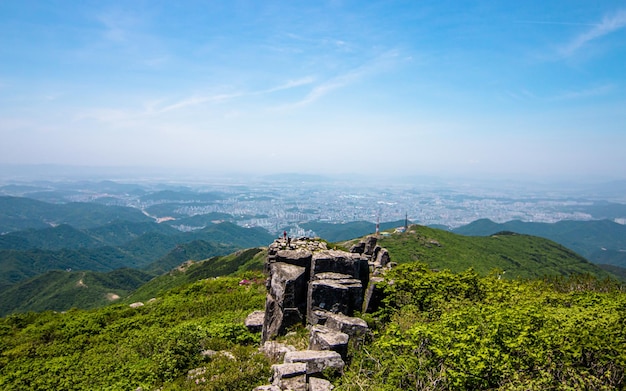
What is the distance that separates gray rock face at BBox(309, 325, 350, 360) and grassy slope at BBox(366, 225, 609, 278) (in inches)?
2090

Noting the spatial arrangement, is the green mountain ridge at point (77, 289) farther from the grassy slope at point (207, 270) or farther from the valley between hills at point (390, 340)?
the valley between hills at point (390, 340)

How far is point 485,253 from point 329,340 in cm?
8012

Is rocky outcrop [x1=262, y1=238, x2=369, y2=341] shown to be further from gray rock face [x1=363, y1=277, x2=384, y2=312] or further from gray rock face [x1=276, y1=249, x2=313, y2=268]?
gray rock face [x1=363, y1=277, x2=384, y2=312]

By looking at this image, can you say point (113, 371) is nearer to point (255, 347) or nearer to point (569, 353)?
point (255, 347)

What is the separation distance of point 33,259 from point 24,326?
8635 inches

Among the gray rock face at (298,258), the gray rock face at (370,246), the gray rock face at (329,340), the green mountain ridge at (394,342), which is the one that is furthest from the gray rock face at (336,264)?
Answer: the gray rock face at (370,246)

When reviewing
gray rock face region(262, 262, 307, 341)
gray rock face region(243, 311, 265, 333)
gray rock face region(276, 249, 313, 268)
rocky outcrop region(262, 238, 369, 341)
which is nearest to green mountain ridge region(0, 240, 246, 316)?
gray rock face region(243, 311, 265, 333)

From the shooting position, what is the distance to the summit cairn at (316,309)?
8820 mm

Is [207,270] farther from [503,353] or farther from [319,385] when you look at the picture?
[503,353]

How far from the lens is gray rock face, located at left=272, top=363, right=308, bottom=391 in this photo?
8336 mm

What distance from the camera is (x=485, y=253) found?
255 ft

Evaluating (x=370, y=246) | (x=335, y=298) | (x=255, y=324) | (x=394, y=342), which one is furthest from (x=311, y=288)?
(x=370, y=246)

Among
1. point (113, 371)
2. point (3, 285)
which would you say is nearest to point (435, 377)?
point (113, 371)

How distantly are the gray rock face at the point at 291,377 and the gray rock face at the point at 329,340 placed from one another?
1105 millimetres
